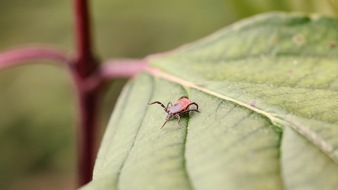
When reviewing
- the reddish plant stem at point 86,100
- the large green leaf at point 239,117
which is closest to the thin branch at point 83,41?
the reddish plant stem at point 86,100

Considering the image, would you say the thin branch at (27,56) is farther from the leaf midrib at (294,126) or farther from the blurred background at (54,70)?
the blurred background at (54,70)

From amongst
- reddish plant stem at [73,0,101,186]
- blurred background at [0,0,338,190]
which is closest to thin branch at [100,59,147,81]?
reddish plant stem at [73,0,101,186]

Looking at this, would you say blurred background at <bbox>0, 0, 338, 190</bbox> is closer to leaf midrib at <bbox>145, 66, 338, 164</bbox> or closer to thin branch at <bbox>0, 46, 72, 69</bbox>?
thin branch at <bbox>0, 46, 72, 69</bbox>

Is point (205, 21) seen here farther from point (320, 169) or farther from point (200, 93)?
point (320, 169)

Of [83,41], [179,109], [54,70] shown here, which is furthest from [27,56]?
[54,70]

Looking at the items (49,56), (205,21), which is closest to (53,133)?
(205,21)
